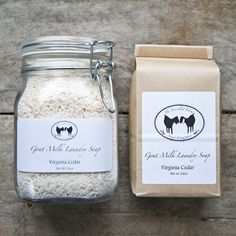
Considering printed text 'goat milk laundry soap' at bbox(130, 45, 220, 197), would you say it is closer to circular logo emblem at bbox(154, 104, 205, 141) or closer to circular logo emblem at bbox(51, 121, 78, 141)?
circular logo emblem at bbox(154, 104, 205, 141)

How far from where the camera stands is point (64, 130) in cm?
61

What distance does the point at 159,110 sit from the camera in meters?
0.67

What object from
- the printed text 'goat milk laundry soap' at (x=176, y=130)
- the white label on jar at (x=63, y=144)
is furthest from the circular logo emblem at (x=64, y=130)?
the printed text 'goat milk laundry soap' at (x=176, y=130)

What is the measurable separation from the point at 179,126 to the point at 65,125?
0.16 m

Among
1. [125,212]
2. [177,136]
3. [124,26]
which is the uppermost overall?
[124,26]

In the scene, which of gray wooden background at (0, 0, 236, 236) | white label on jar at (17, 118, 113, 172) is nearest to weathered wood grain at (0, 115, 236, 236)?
gray wooden background at (0, 0, 236, 236)

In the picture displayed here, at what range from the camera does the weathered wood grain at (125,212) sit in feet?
2.36

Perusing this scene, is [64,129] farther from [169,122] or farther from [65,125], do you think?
[169,122]

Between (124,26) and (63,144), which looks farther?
(124,26)

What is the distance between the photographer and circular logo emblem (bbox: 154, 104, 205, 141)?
2.18 feet

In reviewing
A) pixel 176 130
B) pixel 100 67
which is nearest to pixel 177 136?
pixel 176 130

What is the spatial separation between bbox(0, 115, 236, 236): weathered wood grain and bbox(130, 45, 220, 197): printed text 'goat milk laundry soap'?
0.18 feet

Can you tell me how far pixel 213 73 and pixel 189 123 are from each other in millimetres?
78

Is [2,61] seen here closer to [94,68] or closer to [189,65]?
[94,68]
